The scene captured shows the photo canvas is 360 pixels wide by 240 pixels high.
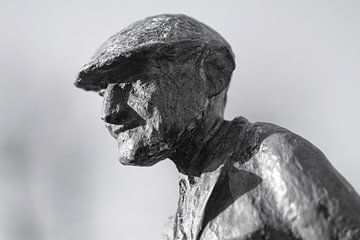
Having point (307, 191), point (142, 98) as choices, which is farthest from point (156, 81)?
point (307, 191)

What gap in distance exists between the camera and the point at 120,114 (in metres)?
0.92

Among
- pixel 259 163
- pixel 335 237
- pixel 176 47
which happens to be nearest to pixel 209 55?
pixel 176 47

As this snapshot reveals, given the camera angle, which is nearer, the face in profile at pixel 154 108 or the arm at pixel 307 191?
the arm at pixel 307 191

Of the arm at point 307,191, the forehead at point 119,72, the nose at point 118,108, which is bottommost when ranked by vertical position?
the arm at point 307,191

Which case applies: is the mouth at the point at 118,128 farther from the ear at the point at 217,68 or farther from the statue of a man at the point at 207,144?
the ear at the point at 217,68

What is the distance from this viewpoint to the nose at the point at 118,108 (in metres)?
0.91

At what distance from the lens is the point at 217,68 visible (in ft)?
3.10

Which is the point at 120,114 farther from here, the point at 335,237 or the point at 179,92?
the point at 335,237

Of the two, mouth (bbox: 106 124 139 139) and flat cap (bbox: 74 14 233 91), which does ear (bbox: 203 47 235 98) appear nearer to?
flat cap (bbox: 74 14 233 91)

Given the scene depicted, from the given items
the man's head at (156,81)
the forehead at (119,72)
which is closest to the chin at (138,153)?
the man's head at (156,81)

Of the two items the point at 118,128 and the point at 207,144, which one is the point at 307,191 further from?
the point at 118,128

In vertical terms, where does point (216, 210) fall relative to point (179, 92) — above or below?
below

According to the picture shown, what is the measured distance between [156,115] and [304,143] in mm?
216

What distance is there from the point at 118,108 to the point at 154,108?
2.4 inches
